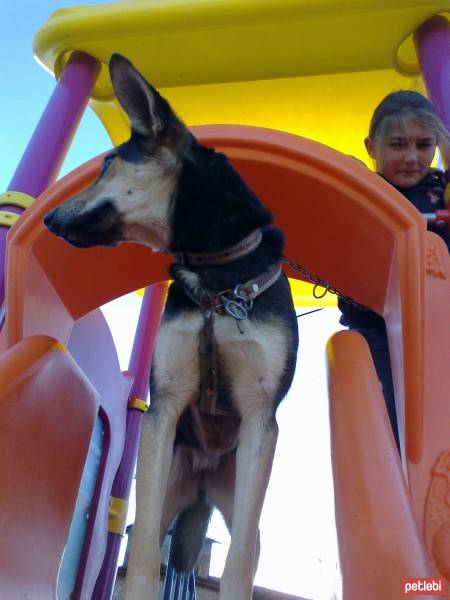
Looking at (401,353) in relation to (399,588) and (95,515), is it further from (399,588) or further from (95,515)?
(95,515)

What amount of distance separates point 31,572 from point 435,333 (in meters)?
1.40

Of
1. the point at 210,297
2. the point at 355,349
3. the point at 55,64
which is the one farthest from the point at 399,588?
the point at 55,64

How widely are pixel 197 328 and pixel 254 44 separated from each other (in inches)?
88.5

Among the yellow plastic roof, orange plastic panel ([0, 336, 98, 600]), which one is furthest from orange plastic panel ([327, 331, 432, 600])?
the yellow plastic roof

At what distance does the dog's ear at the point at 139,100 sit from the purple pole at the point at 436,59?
1.45m

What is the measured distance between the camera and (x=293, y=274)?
8.40 ft

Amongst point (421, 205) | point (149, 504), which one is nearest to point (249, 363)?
point (149, 504)

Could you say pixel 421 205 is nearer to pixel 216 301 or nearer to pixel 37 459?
pixel 216 301

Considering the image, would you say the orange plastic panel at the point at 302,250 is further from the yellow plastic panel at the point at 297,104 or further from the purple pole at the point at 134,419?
the yellow plastic panel at the point at 297,104

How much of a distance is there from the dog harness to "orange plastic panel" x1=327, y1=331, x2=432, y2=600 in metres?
0.33

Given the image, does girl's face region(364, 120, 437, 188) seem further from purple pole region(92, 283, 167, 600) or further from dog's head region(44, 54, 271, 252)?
purple pole region(92, 283, 167, 600)

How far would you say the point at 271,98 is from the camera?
3.88 meters

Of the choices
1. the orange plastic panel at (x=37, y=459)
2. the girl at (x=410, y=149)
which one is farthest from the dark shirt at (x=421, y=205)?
the orange plastic panel at (x=37, y=459)

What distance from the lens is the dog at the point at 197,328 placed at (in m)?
1.58
